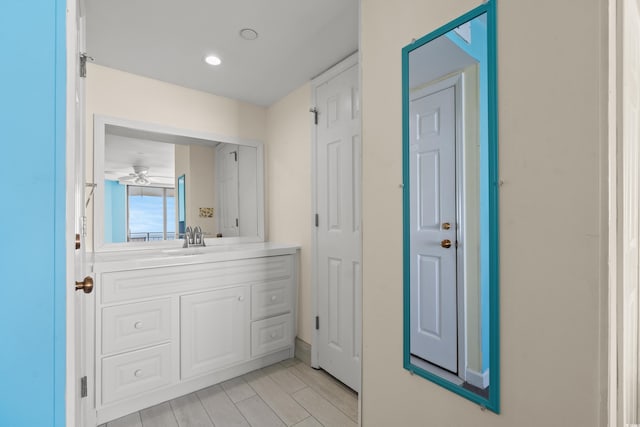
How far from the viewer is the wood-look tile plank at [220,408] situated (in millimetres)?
1727

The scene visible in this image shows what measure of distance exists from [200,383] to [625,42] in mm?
2655

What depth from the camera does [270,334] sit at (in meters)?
2.37

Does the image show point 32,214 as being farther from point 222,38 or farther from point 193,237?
point 193,237

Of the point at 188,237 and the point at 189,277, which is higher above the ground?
the point at 188,237

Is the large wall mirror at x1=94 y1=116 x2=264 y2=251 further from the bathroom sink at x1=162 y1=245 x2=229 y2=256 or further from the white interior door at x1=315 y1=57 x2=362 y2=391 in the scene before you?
the white interior door at x1=315 y1=57 x2=362 y2=391

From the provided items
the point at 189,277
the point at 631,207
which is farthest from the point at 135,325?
the point at 631,207

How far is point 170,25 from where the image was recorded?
1.71 meters

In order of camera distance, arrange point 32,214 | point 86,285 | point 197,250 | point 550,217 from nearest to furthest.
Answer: point 32,214
point 550,217
point 86,285
point 197,250

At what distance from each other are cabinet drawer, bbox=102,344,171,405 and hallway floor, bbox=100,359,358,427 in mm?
160

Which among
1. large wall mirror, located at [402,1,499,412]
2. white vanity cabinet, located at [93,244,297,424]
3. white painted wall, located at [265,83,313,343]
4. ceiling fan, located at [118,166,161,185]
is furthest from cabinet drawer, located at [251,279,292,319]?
large wall mirror, located at [402,1,499,412]

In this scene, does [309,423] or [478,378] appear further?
[309,423]

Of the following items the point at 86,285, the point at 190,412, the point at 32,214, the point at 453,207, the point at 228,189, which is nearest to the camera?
the point at 32,214

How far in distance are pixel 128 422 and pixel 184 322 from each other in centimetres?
60

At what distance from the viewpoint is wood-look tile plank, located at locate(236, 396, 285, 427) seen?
1719mm
